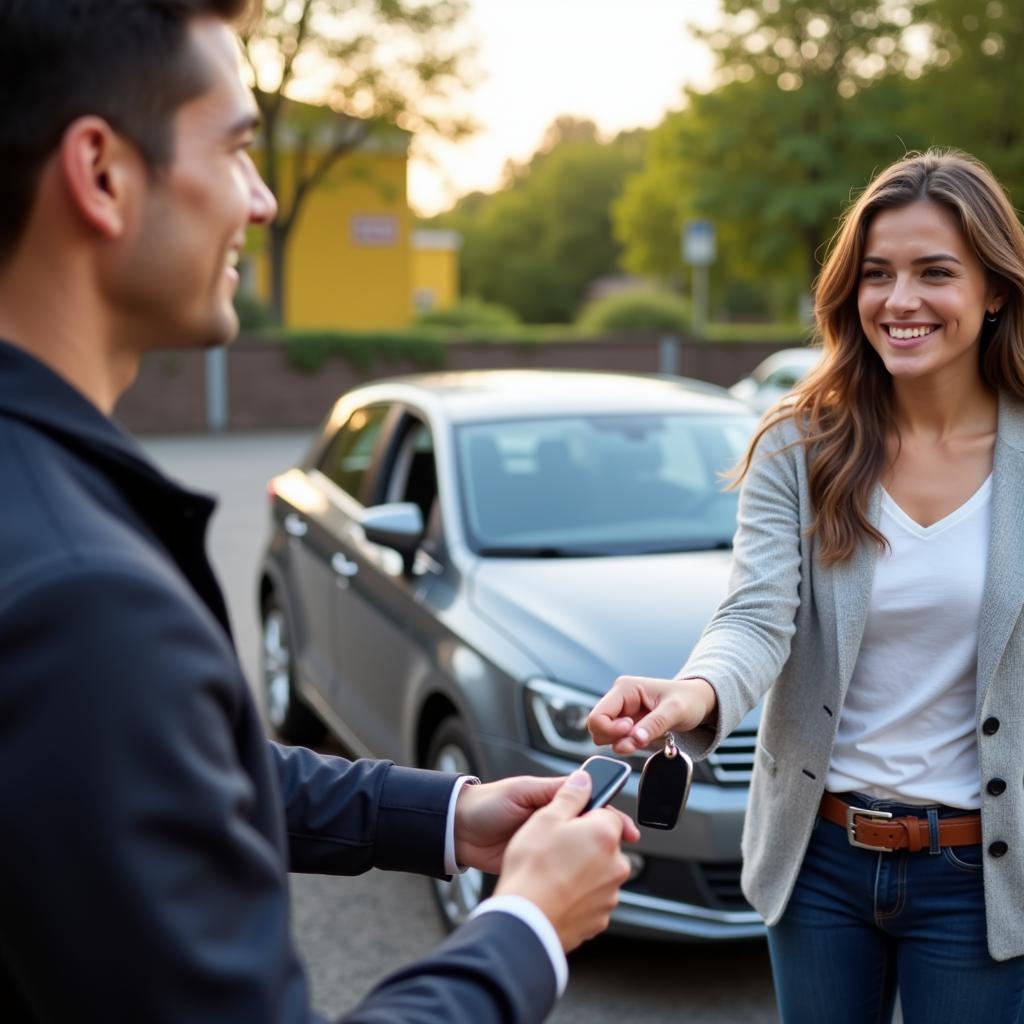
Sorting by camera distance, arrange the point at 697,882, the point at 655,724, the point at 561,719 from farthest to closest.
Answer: the point at 561,719
the point at 697,882
the point at 655,724

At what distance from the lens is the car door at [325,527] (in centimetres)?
573

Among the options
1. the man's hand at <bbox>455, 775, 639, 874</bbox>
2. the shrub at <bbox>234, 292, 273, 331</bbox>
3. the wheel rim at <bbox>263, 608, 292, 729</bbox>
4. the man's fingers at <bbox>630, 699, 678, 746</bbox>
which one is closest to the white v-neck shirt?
the man's fingers at <bbox>630, 699, 678, 746</bbox>

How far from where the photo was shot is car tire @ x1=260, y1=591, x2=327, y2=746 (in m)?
6.30

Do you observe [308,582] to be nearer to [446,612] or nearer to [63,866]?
[446,612]

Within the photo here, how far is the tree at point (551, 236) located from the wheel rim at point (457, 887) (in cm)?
A: 7522

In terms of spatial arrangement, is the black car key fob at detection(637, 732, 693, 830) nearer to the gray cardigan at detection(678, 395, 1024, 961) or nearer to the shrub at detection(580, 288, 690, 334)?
the gray cardigan at detection(678, 395, 1024, 961)

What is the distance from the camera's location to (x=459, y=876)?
4.11 metres

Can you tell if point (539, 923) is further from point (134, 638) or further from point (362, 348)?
point (362, 348)

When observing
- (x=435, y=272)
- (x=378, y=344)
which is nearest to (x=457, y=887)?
(x=378, y=344)

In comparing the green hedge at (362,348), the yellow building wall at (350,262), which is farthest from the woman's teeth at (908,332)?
the yellow building wall at (350,262)

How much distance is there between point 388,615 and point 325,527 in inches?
40.9

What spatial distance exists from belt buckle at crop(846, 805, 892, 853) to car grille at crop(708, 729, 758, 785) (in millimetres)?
1511

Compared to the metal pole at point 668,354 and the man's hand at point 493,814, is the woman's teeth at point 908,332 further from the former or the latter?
the metal pole at point 668,354

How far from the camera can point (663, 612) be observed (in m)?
4.22
